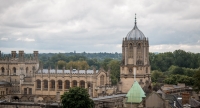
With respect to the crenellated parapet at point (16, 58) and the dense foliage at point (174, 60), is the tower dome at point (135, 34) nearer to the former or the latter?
the crenellated parapet at point (16, 58)

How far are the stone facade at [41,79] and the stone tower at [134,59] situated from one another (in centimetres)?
402

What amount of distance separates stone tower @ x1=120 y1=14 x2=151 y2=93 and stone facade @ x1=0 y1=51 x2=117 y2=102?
4020 mm

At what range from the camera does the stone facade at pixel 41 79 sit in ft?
298

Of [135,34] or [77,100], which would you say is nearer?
[77,100]

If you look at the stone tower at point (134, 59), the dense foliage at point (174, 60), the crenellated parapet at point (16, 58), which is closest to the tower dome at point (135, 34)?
the stone tower at point (134, 59)

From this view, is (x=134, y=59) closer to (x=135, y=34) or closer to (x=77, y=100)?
(x=135, y=34)

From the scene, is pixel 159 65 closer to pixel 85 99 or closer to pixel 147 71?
pixel 147 71

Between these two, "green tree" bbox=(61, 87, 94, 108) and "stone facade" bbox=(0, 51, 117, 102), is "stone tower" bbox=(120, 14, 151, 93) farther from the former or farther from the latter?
"green tree" bbox=(61, 87, 94, 108)

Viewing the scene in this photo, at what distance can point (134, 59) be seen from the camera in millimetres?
85125

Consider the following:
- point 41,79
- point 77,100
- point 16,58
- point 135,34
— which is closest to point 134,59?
point 135,34

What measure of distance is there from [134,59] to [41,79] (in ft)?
75.1

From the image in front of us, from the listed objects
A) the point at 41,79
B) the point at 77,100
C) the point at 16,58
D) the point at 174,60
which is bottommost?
the point at 77,100

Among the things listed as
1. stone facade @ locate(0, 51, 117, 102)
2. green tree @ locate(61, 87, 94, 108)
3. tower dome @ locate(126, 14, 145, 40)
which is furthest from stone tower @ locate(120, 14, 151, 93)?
green tree @ locate(61, 87, 94, 108)

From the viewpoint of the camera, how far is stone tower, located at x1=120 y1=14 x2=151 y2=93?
3342 inches
